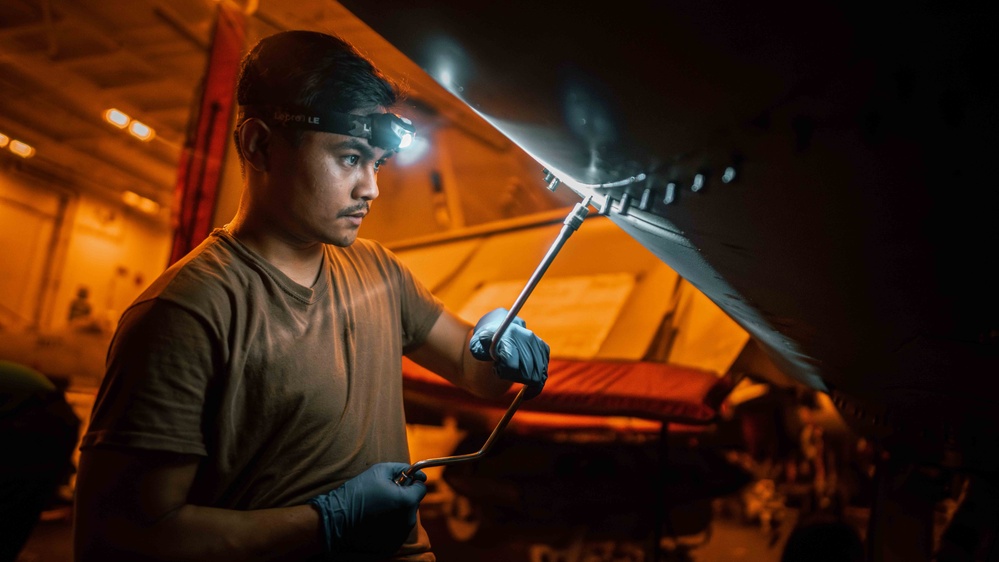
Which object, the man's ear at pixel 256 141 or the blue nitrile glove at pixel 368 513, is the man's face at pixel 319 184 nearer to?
the man's ear at pixel 256 141

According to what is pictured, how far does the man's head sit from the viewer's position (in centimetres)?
117

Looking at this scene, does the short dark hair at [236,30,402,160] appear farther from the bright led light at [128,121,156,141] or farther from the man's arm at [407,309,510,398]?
the bright led light at [128,121,156,141]

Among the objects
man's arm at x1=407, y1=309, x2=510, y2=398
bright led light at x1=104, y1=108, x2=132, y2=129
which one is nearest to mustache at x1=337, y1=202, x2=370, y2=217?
man's arm at x1=407, y1=309, x2=510, y2=398

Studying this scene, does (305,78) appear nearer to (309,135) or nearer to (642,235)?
(309,135)

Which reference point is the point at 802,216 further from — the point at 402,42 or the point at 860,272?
the point at 402,42

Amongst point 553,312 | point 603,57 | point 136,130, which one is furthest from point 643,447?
point 136,130

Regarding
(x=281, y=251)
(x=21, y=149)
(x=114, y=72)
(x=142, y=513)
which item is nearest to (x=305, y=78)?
(x=281, y=251)

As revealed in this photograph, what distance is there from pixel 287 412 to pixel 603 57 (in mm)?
857

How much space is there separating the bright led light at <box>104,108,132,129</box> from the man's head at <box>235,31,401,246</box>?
5.81 metres

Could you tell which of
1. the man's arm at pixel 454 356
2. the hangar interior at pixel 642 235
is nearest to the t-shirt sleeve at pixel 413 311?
the man's arm at pixel 454 356

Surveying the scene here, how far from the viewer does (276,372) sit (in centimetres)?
112

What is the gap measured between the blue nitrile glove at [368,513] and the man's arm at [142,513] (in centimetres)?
17

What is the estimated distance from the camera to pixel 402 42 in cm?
85

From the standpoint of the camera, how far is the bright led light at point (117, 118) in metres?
5.92
